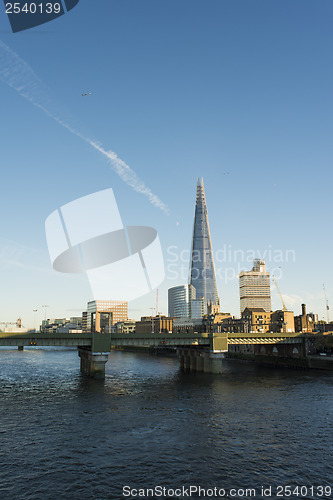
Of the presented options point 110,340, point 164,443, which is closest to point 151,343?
point 110,340

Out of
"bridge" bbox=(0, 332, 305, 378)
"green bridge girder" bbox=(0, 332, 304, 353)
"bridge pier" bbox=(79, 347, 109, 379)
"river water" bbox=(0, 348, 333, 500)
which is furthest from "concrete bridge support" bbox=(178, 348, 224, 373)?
"bridge pier" bbox=(79, 347, 109, 379)

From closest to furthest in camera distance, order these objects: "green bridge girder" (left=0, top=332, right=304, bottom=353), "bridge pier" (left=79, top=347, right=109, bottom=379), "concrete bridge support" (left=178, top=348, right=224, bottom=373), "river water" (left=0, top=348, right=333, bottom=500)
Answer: "river water" (left=0, top=348, right=333, bottom=500) < "bridge pier" (left=79, top=347, right=109, bottom=379) < "green bridge girder" (left=0, top=332, right=304, bottom=353) < "concrete bridge support" (left=178, top=348, right=224, bottom=373)

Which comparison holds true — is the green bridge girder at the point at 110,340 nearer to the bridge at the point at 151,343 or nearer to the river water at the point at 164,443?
the bridge at the point at 151,343

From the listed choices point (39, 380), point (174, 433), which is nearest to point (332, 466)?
point (174, 433)

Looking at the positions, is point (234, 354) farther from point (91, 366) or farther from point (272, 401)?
point (272, 401)

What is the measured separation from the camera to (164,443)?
157ft

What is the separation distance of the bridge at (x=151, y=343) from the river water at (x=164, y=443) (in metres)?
21.0

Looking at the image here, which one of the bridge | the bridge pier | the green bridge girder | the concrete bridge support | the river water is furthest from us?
the concrete bridge support

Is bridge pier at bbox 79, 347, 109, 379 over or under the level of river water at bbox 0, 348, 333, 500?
over

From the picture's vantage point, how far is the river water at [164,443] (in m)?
35.6

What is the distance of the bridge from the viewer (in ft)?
355

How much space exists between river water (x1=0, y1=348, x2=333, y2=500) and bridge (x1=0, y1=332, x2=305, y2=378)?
21.0m

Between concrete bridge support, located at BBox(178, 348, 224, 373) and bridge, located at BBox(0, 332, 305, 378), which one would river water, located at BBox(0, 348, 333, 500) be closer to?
bridge, located at BBox(0, 332, 305, 378)

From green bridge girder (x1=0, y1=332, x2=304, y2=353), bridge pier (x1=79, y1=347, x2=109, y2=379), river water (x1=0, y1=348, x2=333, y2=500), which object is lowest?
river water (x1=0, y1=348, x2=333, y2=500)
